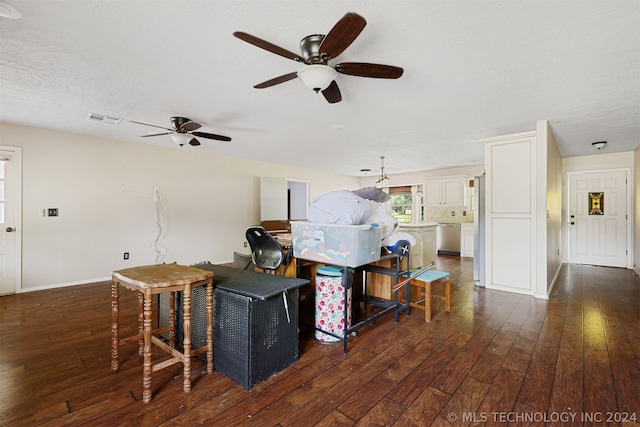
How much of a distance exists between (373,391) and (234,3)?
2.49 metres

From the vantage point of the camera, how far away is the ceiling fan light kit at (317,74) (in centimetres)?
191

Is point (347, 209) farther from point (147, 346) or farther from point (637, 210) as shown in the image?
point (637, 210)

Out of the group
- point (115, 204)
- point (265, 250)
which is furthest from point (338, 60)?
point (115, 204)

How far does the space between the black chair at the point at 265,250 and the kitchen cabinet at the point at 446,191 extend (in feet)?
19.8

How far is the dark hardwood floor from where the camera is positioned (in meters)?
1.55

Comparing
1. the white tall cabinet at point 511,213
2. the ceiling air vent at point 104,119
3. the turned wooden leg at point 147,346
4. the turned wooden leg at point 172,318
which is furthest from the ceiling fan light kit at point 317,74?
the white tall cabinet at point 511,213

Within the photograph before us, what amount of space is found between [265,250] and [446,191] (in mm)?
6231

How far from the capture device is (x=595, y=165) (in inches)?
229

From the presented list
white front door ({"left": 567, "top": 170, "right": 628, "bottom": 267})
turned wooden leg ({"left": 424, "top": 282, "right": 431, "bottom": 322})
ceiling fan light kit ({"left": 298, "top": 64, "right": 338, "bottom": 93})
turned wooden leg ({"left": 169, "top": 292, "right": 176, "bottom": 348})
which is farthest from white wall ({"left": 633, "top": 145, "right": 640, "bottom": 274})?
turned wooden leg ({"left": 169, "top": 292, "right": 176, "bottom": 348})

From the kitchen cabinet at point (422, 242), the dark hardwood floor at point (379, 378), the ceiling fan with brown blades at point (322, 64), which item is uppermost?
Result: the ceiling fan with brown blades at point (322, 64)

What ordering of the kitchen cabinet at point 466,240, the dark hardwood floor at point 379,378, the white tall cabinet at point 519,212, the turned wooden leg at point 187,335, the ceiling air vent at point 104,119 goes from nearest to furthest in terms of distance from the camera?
the dark hardwood floor at point 379,378, the turned wooden leg at point 187,335, the ceiling air vent at point 104,119, the white tall cabinet at point 519,212, the kitchen cabinet at point 466,240

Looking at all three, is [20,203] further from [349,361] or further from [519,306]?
[519,306]

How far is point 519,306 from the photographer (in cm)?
336

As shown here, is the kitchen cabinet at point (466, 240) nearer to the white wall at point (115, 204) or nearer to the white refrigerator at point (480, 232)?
the white refrigerator at point (480, 232)
